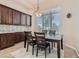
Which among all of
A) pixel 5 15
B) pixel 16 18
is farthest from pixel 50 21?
pixel 5 15

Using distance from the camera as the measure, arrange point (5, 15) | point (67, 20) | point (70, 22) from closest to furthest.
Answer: point (5, 15)
point (70, 22)
point (67, 20)

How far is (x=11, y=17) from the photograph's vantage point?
5422mm

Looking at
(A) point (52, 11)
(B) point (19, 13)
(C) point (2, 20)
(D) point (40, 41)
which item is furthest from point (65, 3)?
(C) point (2, 20)

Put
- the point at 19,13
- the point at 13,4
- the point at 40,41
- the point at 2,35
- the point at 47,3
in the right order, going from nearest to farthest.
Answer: the point at 40,41 → the point at 2,35 → the point at 13,4 → the point at 19,13 → the point at 47,3

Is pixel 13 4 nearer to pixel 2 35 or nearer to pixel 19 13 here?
pixel 19 13

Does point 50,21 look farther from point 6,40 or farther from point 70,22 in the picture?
point 6,40

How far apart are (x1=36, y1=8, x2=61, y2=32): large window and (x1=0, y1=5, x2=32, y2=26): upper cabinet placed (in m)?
1.61

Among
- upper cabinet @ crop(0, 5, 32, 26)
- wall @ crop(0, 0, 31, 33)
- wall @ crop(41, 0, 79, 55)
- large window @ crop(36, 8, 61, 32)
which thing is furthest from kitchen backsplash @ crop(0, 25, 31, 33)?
wall @ crop(41, 0, 79, 55)

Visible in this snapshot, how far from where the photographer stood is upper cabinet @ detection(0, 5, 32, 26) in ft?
15.5

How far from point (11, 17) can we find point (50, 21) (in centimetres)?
360

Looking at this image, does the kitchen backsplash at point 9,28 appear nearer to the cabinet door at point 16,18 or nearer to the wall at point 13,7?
the wall at point 13,7

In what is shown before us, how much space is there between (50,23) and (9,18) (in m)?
3.76

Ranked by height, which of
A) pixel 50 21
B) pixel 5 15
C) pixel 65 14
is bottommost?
pixel 50 21

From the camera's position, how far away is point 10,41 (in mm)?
4977
